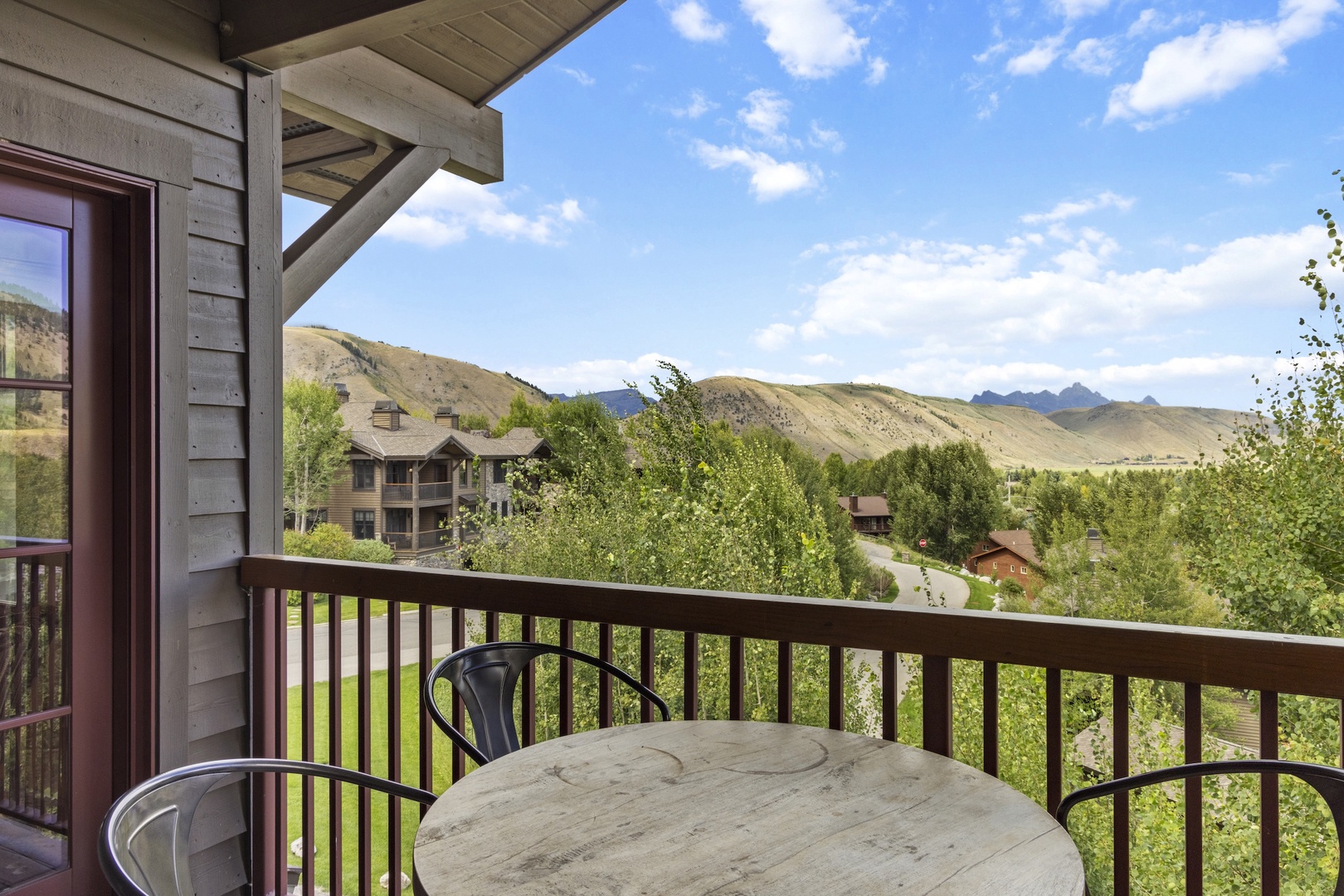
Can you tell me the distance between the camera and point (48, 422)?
5.63 ft

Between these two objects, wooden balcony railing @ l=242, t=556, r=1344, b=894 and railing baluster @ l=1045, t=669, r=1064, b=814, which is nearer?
wooden balcony railing @ l=242, t=556, r=1344, b=894

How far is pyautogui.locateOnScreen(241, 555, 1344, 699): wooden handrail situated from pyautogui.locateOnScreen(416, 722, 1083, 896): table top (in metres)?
0.22

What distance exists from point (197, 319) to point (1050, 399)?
27.5 metres

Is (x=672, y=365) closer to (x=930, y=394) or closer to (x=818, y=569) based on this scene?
(x=818, y=569)

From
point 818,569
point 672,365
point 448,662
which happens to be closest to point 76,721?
point 448,662

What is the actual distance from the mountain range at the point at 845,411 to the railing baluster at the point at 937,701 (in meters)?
18.5

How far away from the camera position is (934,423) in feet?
76.2

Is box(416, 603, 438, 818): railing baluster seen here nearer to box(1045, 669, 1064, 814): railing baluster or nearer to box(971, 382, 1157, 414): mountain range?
box(1045, 669, 1064, 814): railing baluster

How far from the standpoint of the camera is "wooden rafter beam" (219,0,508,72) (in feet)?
5.51

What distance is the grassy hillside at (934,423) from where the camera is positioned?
21.5 meters

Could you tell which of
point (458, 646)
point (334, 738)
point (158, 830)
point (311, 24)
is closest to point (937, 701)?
point (458, 646)

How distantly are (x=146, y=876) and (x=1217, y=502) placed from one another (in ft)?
49.9

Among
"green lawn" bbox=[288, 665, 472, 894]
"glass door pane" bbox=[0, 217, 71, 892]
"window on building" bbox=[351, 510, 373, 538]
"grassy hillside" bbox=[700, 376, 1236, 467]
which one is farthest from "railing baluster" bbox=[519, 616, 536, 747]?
"grassy hillside" bbox=[700, 376, 1236, 467]

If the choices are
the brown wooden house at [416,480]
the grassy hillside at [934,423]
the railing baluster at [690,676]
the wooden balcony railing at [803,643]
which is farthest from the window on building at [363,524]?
the railing baluster at [690,676]
